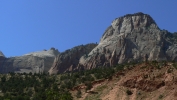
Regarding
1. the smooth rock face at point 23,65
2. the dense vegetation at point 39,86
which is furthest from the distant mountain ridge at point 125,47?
the dense vegetation at point 39,86

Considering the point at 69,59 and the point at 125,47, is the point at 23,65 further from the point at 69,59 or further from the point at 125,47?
the point at 125,47

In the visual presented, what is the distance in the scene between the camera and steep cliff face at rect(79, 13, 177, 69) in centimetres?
14425

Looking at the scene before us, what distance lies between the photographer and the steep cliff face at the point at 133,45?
144m

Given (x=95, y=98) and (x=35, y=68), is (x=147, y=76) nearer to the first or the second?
(x=95, y=98)

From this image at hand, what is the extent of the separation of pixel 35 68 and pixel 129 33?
6354cm

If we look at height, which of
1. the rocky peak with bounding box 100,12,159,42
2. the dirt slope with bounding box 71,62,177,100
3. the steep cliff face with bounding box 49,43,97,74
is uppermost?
the rocky peak with bounding box 100,12,159,42

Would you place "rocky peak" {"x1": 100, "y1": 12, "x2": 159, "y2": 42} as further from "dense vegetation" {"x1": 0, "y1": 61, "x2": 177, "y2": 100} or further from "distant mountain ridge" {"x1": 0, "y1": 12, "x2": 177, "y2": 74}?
"dense vegetation" {"x1": 0, "y1": 61, "x2": 177, "y2": 100}

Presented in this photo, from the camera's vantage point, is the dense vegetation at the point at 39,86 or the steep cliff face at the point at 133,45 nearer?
the dense vegetation at the point at 39,86

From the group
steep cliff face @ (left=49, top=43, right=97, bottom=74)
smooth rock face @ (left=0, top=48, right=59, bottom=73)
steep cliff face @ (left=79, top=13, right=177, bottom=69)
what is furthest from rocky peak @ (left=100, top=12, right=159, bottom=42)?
Result: smooth rock face @ (left=0, top=48, right=59, bottom=73)

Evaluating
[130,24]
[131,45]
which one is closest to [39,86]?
[131,45]

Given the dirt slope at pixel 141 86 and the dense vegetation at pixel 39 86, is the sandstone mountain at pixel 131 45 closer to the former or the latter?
the dense vegetation at pixel 39 86

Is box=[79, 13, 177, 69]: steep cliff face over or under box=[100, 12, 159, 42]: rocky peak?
under

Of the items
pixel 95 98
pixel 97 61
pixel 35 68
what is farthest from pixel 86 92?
pixel 35 68

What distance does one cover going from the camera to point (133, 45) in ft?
493
